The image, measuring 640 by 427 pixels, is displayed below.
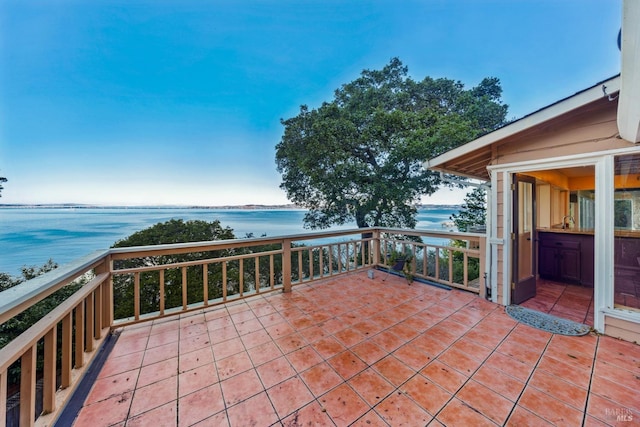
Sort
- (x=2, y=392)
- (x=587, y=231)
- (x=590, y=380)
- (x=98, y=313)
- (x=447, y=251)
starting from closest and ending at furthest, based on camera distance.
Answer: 1. (x=2, y=392)
2. (x=590, y=380)
3. (x=98, y=313)
4. (x=587, y=231)
5. (x=447, y=251)

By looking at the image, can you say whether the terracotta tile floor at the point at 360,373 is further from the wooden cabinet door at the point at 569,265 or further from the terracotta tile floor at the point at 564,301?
the wooden cabinet door at the point at 569,265

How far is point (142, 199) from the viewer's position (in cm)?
1405

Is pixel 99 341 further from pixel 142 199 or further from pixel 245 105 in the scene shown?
pixel 142 199

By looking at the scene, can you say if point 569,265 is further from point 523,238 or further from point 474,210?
point 474,210

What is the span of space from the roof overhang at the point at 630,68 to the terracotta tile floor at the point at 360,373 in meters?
1.97

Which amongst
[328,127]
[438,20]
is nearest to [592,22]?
[438,20]

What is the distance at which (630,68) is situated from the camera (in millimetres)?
1067

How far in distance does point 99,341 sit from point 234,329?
127 centimetres

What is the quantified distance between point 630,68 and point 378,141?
7332mm

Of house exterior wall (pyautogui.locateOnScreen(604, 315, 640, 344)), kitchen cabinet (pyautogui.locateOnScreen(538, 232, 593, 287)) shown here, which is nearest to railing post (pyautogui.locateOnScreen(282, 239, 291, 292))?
house exterior wall (pyautogui.locateOnScreen(604, 315, 640, 344))

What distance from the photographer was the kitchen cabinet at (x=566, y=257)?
12.5 feet

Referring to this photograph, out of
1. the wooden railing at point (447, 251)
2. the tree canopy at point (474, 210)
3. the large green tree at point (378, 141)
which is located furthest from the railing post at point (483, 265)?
the tree canopy at point (474, 210)

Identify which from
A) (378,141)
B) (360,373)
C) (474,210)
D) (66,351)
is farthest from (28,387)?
(474,210)

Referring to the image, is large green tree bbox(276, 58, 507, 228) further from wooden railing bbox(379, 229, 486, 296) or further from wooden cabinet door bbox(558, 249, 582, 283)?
wooden cabinet door bbox(558, 249, 582, 283)
